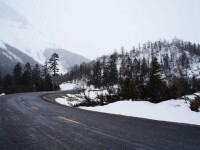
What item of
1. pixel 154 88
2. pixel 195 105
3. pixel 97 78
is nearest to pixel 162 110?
pixel 195 105

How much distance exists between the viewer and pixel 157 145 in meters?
5.73

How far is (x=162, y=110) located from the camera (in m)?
13.7

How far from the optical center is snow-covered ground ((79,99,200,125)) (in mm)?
11552

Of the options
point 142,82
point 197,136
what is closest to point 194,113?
point 197,136

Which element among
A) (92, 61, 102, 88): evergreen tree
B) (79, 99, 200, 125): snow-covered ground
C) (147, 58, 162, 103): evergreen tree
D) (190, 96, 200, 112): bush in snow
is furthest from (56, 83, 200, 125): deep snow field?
(92, 61, 102, 88): evergreen tree

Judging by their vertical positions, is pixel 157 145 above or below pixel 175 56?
below

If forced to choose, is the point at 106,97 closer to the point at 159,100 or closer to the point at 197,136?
the point at 159,100

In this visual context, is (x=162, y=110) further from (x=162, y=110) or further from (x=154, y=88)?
(x=154, y=88)

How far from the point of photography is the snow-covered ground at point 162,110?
1155 cm

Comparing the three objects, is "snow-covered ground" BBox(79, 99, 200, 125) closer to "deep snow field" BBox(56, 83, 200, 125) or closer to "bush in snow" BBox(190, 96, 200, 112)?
"deep snow field" BBox(56, 83, 200, 125)

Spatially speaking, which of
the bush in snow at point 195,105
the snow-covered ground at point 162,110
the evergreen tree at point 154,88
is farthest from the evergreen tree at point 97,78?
the bush in snow at point 195,105

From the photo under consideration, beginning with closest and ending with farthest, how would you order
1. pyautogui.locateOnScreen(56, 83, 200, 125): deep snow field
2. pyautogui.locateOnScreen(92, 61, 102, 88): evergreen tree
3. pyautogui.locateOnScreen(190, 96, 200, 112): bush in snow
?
pyautogui.locateOnScreen(56, 83, 200, 125): deep snow field < pyautogui.locateOnScreen(190, 96, 200, 112): bush in snow < pyautogui.locateOnScreen(92, 61, 102, 88): evergreen tree

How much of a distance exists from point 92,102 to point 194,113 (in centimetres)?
1025

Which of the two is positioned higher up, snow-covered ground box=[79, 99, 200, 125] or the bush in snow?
the bush in snow
